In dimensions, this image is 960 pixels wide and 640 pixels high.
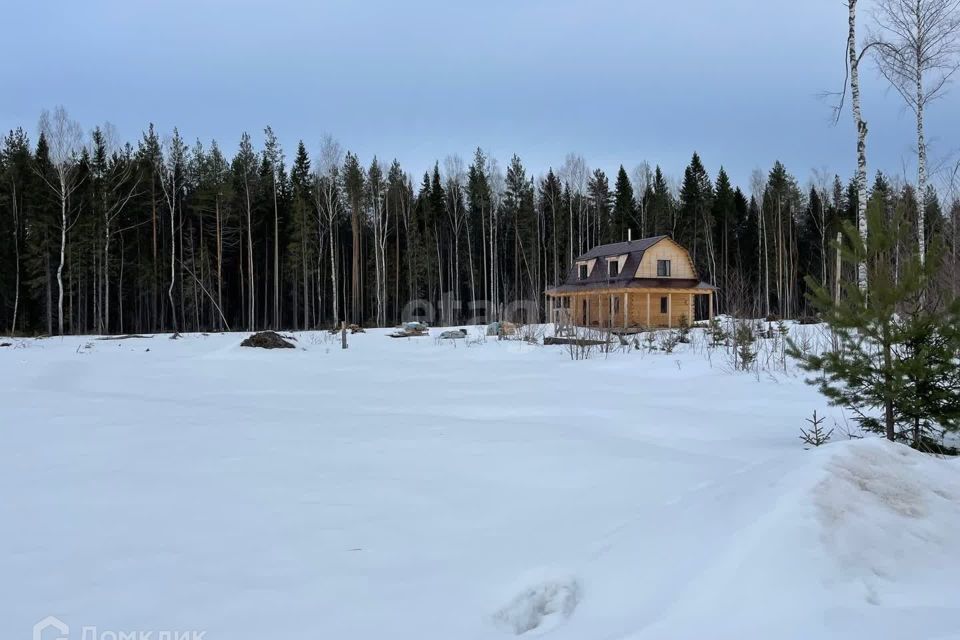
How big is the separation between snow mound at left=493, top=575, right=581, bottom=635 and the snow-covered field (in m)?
0.01

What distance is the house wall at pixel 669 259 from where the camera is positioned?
84.3ft

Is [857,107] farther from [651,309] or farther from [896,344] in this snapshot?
[651,309]

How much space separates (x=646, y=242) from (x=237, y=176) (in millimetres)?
27046

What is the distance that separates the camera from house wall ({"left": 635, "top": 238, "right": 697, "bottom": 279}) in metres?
25.7

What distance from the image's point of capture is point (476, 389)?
916cm

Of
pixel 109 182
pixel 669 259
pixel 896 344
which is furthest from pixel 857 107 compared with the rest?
pixel 109 182

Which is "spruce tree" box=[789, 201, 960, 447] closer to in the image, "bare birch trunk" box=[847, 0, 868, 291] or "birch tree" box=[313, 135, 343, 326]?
"bare birch trunk" box=[847, 0, 868, 291]

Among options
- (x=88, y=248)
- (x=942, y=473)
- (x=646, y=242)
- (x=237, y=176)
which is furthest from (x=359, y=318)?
(x=942, y=473)

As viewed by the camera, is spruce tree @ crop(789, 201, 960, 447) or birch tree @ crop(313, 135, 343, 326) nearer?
spruce tree @ crop(789, 201, 960, 447)

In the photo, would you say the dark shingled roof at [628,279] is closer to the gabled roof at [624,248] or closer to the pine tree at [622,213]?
the gabled roof at [624,248]

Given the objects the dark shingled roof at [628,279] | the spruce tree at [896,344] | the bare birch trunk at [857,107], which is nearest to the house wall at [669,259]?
the dark shingled roof at [628,279]

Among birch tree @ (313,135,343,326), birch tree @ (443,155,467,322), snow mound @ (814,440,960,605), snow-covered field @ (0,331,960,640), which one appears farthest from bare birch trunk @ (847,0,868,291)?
birch tree @ (443,155,467,322)

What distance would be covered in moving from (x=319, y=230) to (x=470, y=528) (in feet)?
118

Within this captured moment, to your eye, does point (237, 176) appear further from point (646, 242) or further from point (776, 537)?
point (776, 537)
